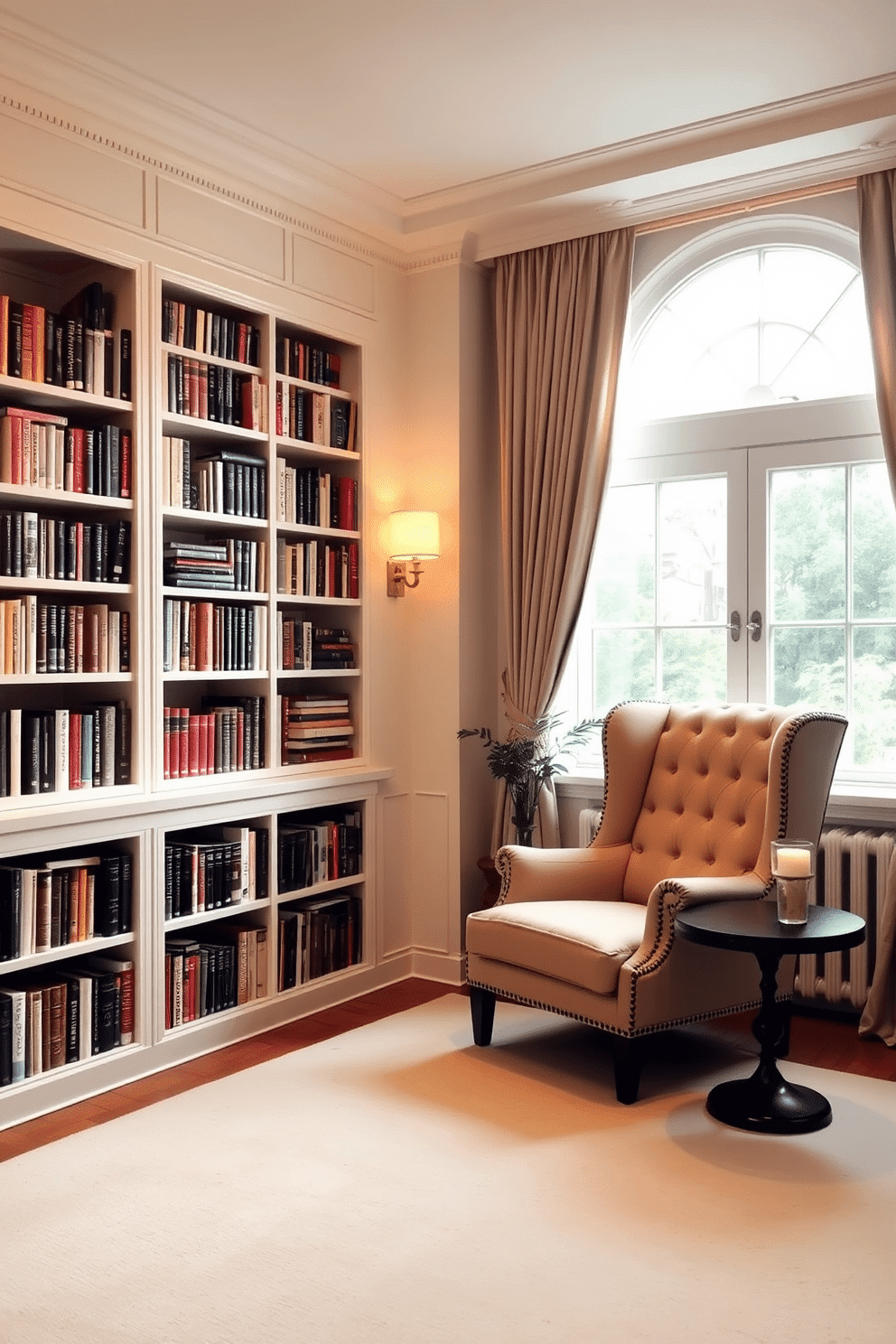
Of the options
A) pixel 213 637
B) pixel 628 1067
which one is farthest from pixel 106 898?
pixel 628 1067

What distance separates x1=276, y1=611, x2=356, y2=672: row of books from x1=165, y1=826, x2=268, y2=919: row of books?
2.11 feet

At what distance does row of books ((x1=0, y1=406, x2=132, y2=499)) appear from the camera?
3314 millimetres

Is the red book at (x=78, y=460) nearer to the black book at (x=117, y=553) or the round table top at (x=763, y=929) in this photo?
the black book at (x=117, y=553)

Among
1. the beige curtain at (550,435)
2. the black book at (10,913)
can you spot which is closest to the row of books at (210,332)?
the beige curtain at (550,435)

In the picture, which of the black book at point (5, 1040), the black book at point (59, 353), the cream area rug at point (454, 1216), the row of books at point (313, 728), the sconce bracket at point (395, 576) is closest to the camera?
the cream area rug at point (454, 1216)

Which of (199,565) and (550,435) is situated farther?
(550,435)

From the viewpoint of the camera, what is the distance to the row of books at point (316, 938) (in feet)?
13.8

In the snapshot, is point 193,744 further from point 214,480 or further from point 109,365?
point 109,365

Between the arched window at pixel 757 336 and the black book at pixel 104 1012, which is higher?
the arched window at pixel 757 336

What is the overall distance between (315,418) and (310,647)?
864 millimetres

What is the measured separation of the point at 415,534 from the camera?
452cm

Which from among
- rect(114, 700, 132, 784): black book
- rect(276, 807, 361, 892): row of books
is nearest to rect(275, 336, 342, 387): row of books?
rect(114, 700, 132, 784): black book

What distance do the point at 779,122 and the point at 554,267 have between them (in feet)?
3.35

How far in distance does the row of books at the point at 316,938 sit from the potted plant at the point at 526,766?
2.40 feet
